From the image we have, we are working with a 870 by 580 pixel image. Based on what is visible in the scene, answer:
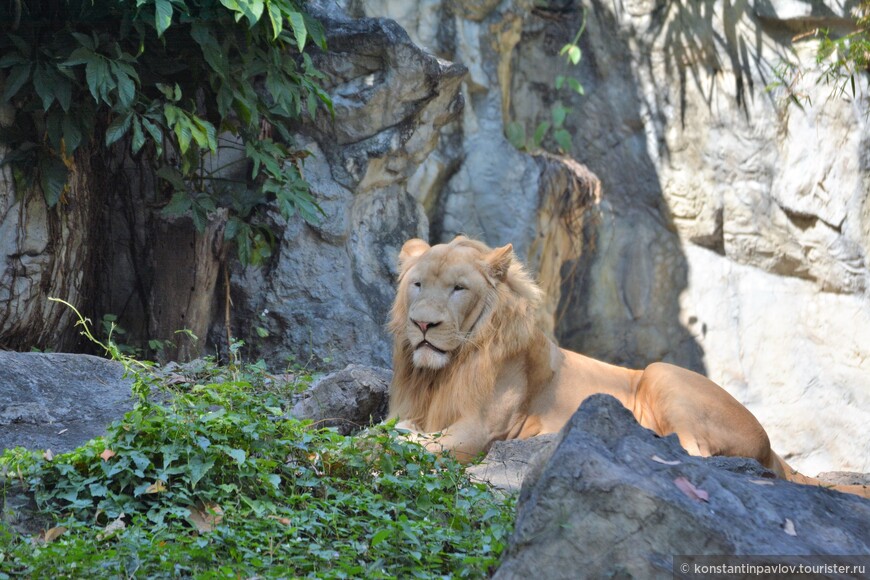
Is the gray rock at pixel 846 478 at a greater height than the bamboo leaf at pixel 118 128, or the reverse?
the bamboo leaf at pixel 118 128

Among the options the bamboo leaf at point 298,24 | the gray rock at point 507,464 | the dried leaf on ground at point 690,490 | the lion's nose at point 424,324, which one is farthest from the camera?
the bamboo leaf at point 298,24

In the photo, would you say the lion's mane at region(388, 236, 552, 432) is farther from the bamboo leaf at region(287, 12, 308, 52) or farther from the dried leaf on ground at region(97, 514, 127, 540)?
the dried leaf on ground at region(97, 514, 127, 540)

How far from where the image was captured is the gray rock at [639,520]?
2779mm

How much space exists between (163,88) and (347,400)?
2.26m

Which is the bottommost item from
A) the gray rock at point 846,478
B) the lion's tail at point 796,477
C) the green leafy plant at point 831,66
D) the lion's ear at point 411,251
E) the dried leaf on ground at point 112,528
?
the gray rock at point 846,478

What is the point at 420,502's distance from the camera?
4020 mm

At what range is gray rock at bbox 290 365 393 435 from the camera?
224 inches

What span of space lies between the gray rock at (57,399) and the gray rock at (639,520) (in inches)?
97.9

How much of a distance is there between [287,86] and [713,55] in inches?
253

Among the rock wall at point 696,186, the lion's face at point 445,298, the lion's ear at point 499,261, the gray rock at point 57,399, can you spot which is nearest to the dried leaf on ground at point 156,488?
the gray rock at point 57,399

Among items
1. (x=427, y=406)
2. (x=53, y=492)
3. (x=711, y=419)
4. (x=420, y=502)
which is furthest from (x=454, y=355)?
(x=53, y=492)

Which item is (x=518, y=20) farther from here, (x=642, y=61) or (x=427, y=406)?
(x=427, y=406)

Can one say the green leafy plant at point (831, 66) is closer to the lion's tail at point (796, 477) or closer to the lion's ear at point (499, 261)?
the lion's tail at point (796, 477)

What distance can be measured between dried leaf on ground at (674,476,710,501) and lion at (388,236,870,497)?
2.80 metres
